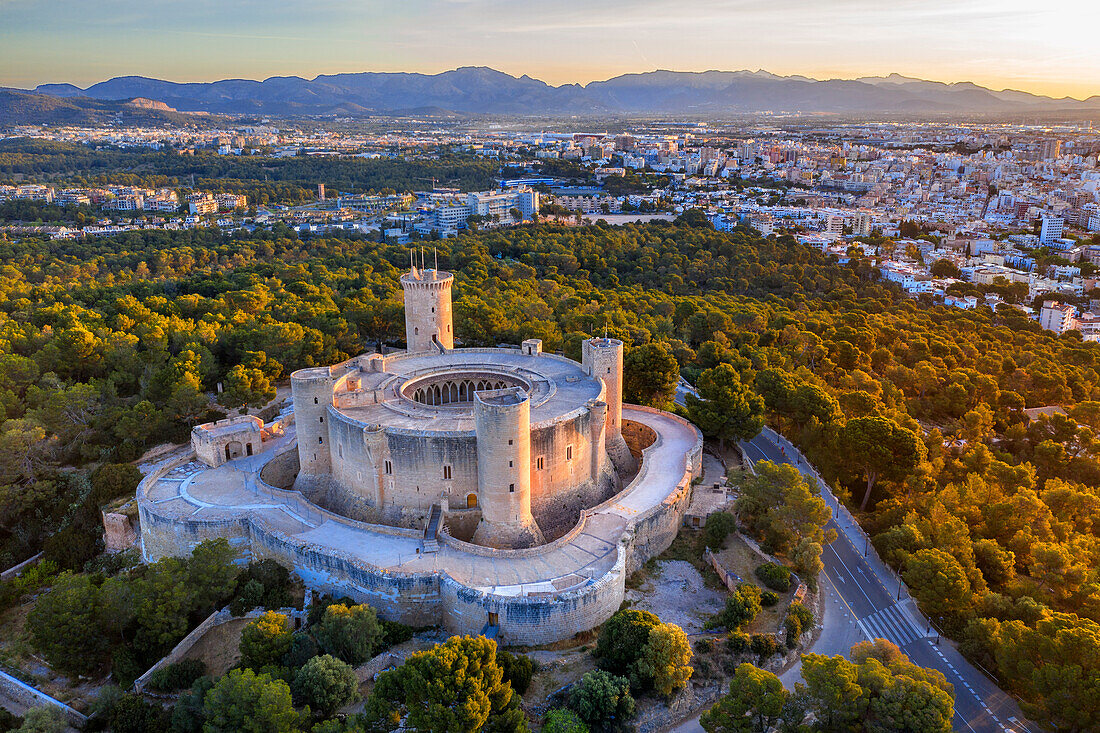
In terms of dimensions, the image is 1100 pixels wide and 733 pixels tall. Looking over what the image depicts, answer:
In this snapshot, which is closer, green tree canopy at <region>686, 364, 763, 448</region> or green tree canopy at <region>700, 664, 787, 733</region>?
green tree canopy at <region>700, 664, 787, 733</region>

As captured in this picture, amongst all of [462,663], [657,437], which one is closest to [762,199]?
[657,437]

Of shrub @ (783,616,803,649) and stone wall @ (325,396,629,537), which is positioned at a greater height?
stone wall @ (325,396,629,537)

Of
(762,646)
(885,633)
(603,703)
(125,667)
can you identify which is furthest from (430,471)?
(885,633)

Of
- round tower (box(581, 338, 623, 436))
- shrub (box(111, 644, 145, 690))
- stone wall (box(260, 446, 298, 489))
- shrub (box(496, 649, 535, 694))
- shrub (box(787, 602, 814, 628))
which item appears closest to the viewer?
shrub (box(496, 649, 535, 694))

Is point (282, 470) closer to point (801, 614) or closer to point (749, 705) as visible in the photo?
point (749, 705)

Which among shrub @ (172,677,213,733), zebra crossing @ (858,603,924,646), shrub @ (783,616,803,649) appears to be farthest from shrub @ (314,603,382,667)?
zebra crossing @ (858,603,924,646)

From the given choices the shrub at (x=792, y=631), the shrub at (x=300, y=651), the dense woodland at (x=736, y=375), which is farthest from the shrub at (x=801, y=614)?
the shrub at (x=300, y=651)

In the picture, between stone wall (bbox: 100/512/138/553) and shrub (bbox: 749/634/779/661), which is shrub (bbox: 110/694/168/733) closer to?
stone wall (bbox: 100/512/138/553)

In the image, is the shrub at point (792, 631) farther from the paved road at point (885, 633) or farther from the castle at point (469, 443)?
the castle at point (469, 443)
